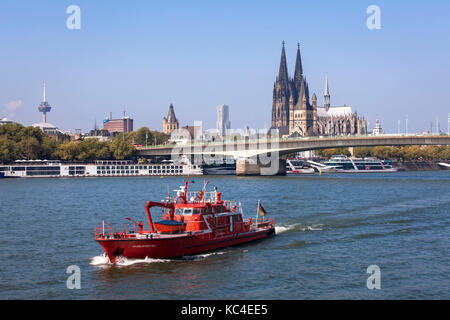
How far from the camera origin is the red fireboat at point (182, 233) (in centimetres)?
3216

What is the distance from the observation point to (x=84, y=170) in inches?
4956

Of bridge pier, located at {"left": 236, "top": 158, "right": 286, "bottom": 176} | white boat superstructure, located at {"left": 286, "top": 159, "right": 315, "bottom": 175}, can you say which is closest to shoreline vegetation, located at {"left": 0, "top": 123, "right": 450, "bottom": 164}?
bridge pier, located at {"left": 236, "top": 158, "right": 286, "bottom": 176}

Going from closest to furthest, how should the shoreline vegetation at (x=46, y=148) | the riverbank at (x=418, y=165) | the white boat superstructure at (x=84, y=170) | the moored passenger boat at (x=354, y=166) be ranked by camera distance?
the white boat superstructure at (x=84, y=170) → the shoreline vegetation at (x=46, y=148) → the moored passenger boat at (x=354, y=166) → the riverbank at (x=418, y=165)

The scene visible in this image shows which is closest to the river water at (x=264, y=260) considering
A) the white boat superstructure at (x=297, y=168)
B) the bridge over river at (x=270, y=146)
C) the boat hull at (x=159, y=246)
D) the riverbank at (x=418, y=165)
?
the boat hull at (x=159, y=246)

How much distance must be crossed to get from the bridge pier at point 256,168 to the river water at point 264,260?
67.6 metres

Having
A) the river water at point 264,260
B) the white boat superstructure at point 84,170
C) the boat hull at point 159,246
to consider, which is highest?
the white boat superstructure at point 84,170

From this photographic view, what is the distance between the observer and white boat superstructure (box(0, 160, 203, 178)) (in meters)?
120

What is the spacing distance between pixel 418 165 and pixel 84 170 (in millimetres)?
115783

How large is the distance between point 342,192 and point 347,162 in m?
92.8

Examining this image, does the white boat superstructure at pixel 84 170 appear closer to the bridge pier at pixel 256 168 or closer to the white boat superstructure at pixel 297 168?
the bridge pier at pixel 256 168

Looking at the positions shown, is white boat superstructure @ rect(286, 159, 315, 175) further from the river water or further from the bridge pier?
the river water

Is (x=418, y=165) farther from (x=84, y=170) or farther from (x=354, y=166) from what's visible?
(x=84, y=170)

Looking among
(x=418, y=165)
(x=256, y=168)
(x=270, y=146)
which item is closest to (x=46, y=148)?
(x=256, y=168)
